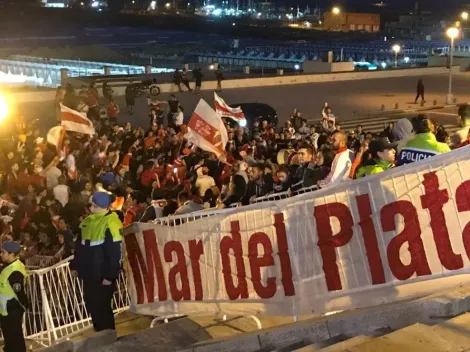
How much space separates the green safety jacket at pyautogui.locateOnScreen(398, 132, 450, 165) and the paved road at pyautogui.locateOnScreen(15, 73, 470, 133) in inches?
796

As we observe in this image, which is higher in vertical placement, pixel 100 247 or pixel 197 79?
pixel 197 79

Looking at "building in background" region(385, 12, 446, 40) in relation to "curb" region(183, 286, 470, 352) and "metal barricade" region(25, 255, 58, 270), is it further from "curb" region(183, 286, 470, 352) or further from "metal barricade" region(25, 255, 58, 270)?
"curb" region(183, 286, 470, 352)

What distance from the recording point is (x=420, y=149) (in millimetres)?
6527

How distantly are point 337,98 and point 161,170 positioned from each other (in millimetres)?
22401

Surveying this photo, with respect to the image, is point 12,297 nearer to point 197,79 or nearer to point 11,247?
point 11,247

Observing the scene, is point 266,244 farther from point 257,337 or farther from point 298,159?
point 298,159

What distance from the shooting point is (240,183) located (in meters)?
9.79

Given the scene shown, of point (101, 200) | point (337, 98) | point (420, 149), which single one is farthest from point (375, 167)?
point (337, 98)

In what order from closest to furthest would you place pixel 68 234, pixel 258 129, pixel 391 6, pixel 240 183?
pixel 68 234, pixel 240 183, pixel 258 129, pixel 391 6

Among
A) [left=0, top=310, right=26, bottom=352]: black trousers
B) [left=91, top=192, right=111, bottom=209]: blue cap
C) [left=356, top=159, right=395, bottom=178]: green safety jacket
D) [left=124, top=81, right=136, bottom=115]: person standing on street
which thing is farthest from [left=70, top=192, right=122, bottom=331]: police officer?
[left=124, top=81, right=136, bottom=115]: person standing on street

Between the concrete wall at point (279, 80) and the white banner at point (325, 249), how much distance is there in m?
24.9

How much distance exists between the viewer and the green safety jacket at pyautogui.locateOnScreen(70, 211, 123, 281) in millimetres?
6426

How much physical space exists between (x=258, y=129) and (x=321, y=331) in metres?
12.8

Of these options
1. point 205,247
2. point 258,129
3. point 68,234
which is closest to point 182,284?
point 205,247
